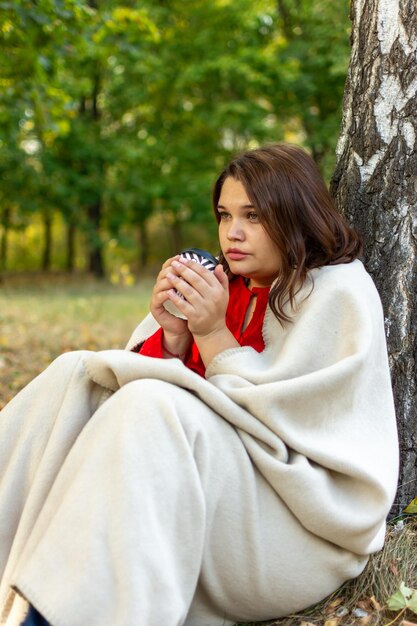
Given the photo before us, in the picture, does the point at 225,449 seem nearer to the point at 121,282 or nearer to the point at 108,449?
the point at 108,449

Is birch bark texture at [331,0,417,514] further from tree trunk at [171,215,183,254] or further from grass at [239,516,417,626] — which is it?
tree trunk at [171,215,183,254]

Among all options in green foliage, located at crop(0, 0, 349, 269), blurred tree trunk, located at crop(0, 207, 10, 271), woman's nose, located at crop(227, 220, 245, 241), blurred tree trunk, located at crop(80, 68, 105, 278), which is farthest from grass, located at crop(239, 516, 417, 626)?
blurred tree trunk, located at crop(0, 207, 10, 271)

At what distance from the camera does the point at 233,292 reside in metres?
3.16

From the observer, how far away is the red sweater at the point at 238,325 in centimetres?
297

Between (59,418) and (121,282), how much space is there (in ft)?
54.8

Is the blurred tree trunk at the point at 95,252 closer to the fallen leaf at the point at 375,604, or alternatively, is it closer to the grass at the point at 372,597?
the grass at the point at 372,597

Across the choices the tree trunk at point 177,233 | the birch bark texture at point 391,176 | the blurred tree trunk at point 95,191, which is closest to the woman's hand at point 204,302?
the birch bark texture at point 391,176

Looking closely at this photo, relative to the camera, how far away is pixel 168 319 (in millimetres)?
3002

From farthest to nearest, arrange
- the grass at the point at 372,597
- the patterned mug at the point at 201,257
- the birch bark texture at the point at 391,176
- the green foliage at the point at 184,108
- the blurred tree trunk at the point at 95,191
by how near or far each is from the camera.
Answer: the blurred tree trunk at the point at 95,191
the green foliage at the point at 184,108
the birch bark texture at the point at 391,176
the patterned mug at the point at 201,257
the grass at the point at 372,597

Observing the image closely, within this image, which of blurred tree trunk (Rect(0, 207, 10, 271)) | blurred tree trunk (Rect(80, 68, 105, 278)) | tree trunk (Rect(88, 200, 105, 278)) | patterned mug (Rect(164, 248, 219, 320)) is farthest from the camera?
blurred tree trunk (Rect(0, 207, 10, 271))

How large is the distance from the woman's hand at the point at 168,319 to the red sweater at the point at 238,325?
0.04 meters

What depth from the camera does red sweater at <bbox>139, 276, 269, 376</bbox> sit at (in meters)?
2.97

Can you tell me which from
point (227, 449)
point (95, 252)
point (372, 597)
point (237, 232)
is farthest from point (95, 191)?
point (227, 449)

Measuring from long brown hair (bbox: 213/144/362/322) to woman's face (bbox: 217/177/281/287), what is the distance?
4 cm
